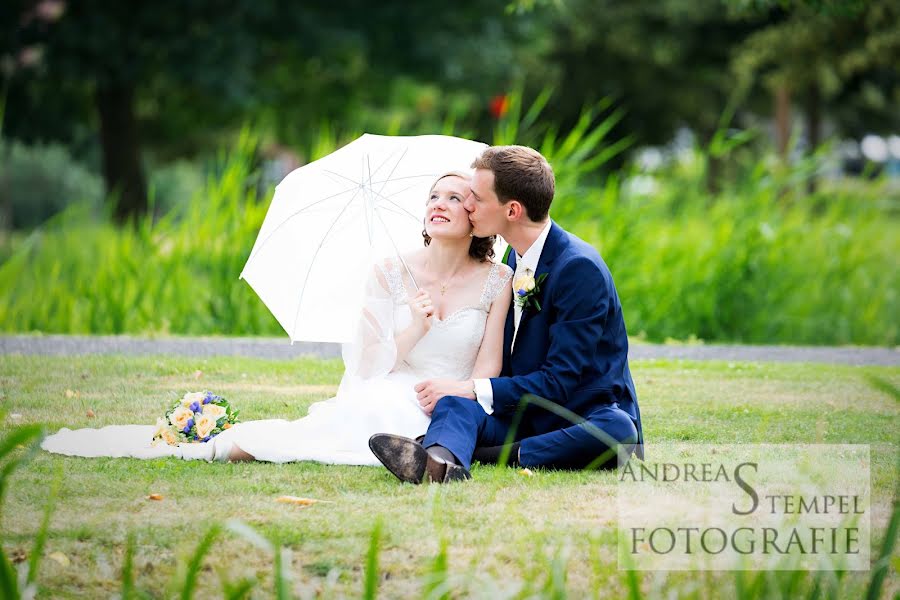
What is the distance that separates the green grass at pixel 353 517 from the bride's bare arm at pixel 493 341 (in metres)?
0.58

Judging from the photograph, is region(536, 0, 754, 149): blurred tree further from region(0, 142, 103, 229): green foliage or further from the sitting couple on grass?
the sitting couple on grass

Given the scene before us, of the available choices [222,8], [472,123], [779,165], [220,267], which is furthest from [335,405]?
[472,123]


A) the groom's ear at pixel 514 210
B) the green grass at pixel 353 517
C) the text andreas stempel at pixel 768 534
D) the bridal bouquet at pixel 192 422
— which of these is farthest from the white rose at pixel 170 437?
the text andreas stempel at pixel 768 534

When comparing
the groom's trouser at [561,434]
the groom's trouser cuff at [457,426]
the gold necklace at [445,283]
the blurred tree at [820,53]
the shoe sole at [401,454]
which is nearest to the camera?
the shoe sole at [401,454]

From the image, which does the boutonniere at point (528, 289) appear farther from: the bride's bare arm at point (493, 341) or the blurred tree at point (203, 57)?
the blurred tree at point (203, 57)

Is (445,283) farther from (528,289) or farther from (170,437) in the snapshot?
(170,437)

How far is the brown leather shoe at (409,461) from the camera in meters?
4.38

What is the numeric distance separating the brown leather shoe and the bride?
0.48 metres

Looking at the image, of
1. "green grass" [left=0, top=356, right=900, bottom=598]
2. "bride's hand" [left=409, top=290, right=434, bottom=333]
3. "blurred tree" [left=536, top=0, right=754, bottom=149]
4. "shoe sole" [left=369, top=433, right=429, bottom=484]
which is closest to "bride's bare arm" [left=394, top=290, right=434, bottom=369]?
"bride's hand" [left=409, top=290, right=434, bottom=333]

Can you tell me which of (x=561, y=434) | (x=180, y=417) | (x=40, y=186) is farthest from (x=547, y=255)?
(x=40, y=186)

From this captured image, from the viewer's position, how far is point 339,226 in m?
5.43

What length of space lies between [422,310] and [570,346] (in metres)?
0.73

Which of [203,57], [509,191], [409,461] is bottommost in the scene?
[409,461]

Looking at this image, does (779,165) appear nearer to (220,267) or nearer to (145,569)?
(220,267)
